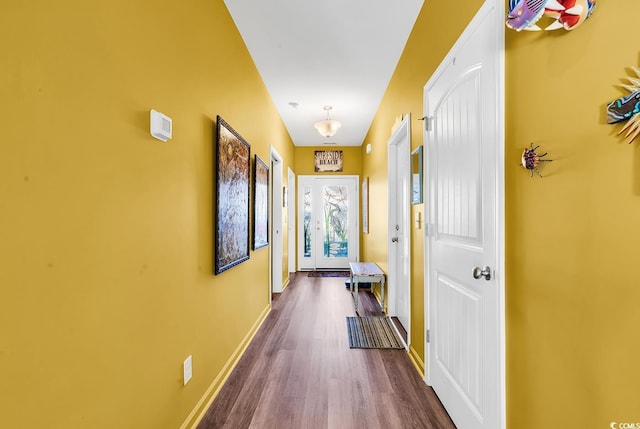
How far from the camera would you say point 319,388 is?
6.99 feet

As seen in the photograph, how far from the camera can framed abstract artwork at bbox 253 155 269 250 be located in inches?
123

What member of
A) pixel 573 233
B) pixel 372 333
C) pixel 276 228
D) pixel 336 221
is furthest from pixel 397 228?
pixel 336 221

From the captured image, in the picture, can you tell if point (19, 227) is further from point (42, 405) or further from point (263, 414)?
point (263, 414)

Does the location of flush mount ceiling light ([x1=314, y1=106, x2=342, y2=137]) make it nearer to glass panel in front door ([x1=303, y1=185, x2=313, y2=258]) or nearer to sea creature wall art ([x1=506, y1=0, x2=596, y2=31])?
glass panel in front door ([x1=303, y1=185, x2=313, y2=258])

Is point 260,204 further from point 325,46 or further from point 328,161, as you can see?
point 328,161

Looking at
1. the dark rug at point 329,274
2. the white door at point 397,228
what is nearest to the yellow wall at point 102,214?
the white door at point 397,228

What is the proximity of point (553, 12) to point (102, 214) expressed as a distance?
1544mm

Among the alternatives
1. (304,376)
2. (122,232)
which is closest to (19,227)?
(122,232)

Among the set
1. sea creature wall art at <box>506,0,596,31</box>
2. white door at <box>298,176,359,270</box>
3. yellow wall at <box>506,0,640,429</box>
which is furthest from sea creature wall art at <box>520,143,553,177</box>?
white door at <box>298,176,359,270</box>

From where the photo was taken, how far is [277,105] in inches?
167

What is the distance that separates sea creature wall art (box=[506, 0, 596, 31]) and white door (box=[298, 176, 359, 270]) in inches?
217

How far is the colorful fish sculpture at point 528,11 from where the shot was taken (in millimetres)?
869

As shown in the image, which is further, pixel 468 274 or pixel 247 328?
pixel 247 328

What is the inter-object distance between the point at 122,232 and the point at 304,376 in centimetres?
172
